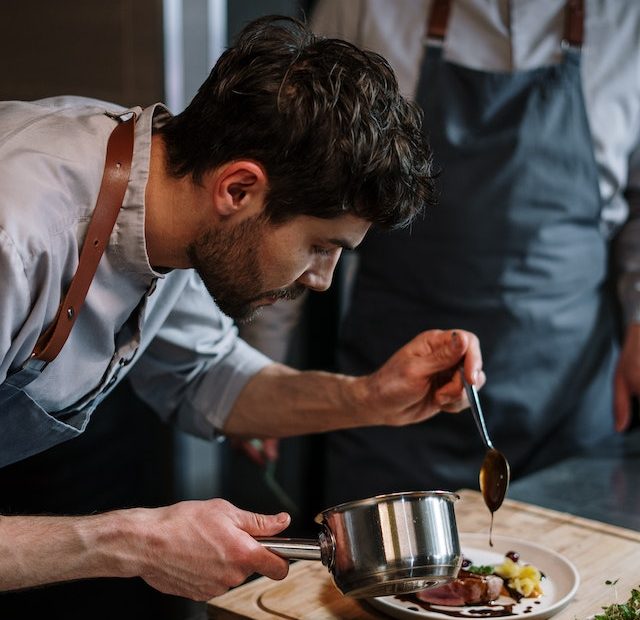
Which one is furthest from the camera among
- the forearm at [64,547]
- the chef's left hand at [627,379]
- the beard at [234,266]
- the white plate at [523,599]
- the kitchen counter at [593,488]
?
the chef's left hand at [627,379]

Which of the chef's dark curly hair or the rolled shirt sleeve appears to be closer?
the chef's dark curly hair

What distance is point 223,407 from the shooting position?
1.89 metres

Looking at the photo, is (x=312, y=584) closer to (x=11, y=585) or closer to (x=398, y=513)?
(x=398, y=513)

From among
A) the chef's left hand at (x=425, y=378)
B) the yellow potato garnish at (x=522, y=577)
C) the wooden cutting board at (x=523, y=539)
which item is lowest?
the wooden cutting board at (x=523, y=539)

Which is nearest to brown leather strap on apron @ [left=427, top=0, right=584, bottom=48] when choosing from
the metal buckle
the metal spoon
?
the metal spoon

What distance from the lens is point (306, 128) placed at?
139 cm

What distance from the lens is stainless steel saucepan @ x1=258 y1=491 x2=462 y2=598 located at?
125 cm

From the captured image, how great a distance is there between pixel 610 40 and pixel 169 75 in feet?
3.57

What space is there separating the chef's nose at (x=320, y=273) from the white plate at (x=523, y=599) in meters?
0.45

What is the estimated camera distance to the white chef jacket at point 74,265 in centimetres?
128

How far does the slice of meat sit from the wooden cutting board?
75 millimetres

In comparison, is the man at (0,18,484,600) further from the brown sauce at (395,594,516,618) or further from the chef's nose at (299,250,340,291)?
the brown sauce at (395,594,516,618)

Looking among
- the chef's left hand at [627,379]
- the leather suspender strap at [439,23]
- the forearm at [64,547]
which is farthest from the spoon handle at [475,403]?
the leather suspender strap at [439,23]

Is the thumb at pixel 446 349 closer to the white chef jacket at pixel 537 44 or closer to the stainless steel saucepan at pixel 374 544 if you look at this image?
the stainless steel saucepan at pixel 374 544
